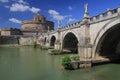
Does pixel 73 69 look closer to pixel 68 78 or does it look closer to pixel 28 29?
pixel 68 78

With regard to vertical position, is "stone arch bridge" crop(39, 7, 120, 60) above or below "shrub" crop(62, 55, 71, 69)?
above

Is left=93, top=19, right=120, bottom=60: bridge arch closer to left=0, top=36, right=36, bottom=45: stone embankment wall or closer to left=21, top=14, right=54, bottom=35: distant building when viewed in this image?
left=0, top=36, right=36, bottom=45: stone embankment wall

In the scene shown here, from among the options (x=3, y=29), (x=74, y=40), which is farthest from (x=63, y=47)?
(x=3, y=29)

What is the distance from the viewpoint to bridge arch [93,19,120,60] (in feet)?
58.5

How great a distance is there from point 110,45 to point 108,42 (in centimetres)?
76

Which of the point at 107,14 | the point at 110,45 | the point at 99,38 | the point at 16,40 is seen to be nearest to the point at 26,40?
the point at 16,40

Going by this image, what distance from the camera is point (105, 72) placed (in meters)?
15.6

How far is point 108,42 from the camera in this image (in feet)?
65.4

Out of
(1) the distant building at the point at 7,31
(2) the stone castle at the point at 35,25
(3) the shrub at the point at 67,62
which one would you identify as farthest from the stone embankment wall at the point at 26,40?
(3) the shrub at the point at 67,62

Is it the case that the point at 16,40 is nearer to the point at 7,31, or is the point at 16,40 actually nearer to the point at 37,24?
the point at 7,31

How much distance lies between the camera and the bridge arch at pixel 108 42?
17844 millimetres

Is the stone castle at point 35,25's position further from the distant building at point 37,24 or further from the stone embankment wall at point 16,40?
the stone embankment wall at point 16,40

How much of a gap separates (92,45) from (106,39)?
180 centimetres

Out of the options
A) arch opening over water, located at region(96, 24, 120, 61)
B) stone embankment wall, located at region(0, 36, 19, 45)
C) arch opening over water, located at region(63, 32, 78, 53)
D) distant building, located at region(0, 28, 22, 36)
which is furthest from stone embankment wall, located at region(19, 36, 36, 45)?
arch opening over water, located at region(96, 24, 120, 61)
